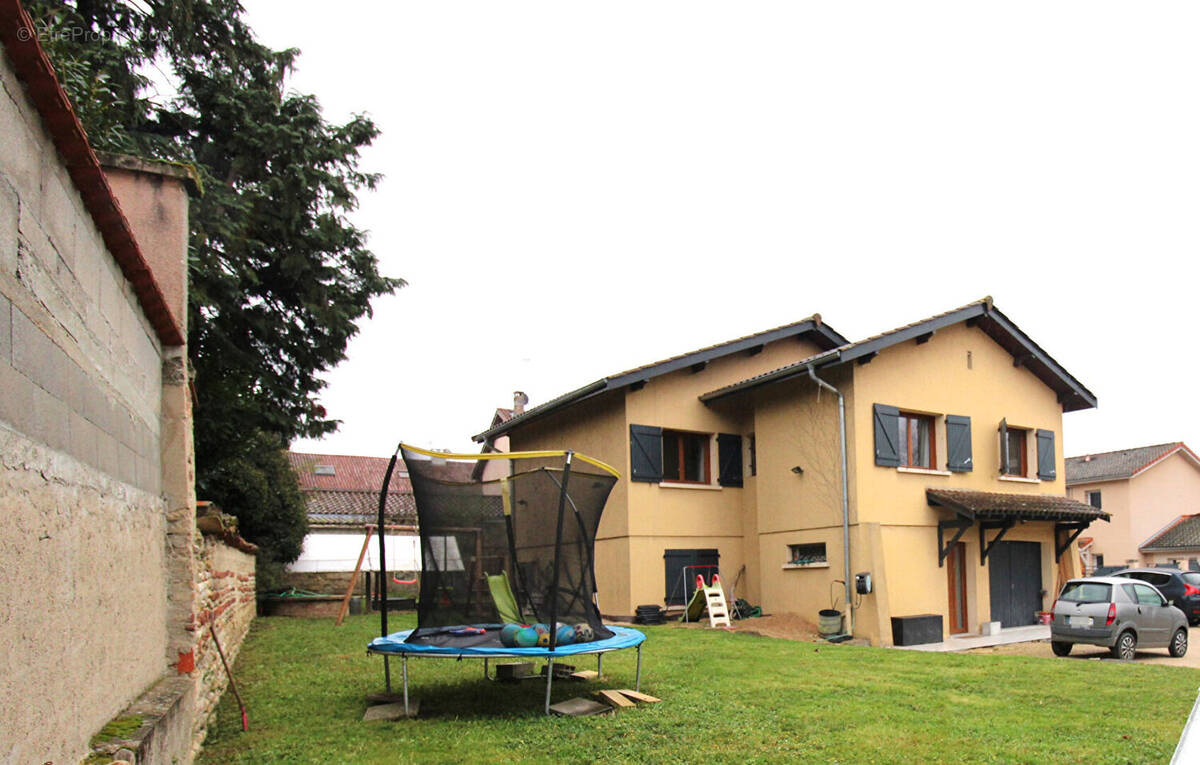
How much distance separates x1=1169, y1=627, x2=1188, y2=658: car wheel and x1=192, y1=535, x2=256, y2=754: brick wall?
14.0m

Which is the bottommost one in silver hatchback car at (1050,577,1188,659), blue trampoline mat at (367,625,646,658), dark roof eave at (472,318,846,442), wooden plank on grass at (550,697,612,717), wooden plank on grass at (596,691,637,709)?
silver hatchback car at (1050,577,1188,659)

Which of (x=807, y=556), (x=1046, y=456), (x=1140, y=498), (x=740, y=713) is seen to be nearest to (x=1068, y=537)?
(x=1046, y=456)

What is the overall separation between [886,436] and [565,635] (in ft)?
35.4

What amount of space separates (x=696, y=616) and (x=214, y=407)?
9.27 meters

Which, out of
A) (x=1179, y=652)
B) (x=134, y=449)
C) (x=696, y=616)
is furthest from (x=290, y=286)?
(x=1179, y=652)

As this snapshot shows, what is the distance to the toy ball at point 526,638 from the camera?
780cm

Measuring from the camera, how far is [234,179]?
16.2 meters

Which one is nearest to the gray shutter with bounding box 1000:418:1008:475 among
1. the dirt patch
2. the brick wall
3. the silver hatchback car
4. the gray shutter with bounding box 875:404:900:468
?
the gray shutter with bounding box 875:404:900:468

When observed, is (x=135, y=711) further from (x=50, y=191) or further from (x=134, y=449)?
(x=50, y=191)

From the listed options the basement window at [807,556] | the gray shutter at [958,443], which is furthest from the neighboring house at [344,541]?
the gray shutter at [958,443]

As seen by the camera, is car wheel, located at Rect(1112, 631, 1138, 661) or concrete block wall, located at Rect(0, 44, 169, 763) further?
car wheel, located at Rect(1112, 631, 1138, 661)

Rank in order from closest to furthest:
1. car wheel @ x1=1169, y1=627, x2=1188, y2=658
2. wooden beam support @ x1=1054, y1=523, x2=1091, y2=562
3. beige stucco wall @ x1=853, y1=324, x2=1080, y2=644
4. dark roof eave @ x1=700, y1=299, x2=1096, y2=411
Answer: car wheel @ x1=1169, y1=627, x2=1188, y2=658, dark roof eave @ x1=700, y1=299, x2=1096, y2=411, beige stucco wall @ x1=853, y1=324, x2=1080, y2=644, wooden beam support @ x1=1054, y1=523, x2=1091, y2=562

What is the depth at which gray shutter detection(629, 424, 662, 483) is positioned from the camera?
18.1 m

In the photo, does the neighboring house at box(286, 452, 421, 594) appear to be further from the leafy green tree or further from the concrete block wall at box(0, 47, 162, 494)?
the concrete block wall at box(0, 47, 162, 494)
